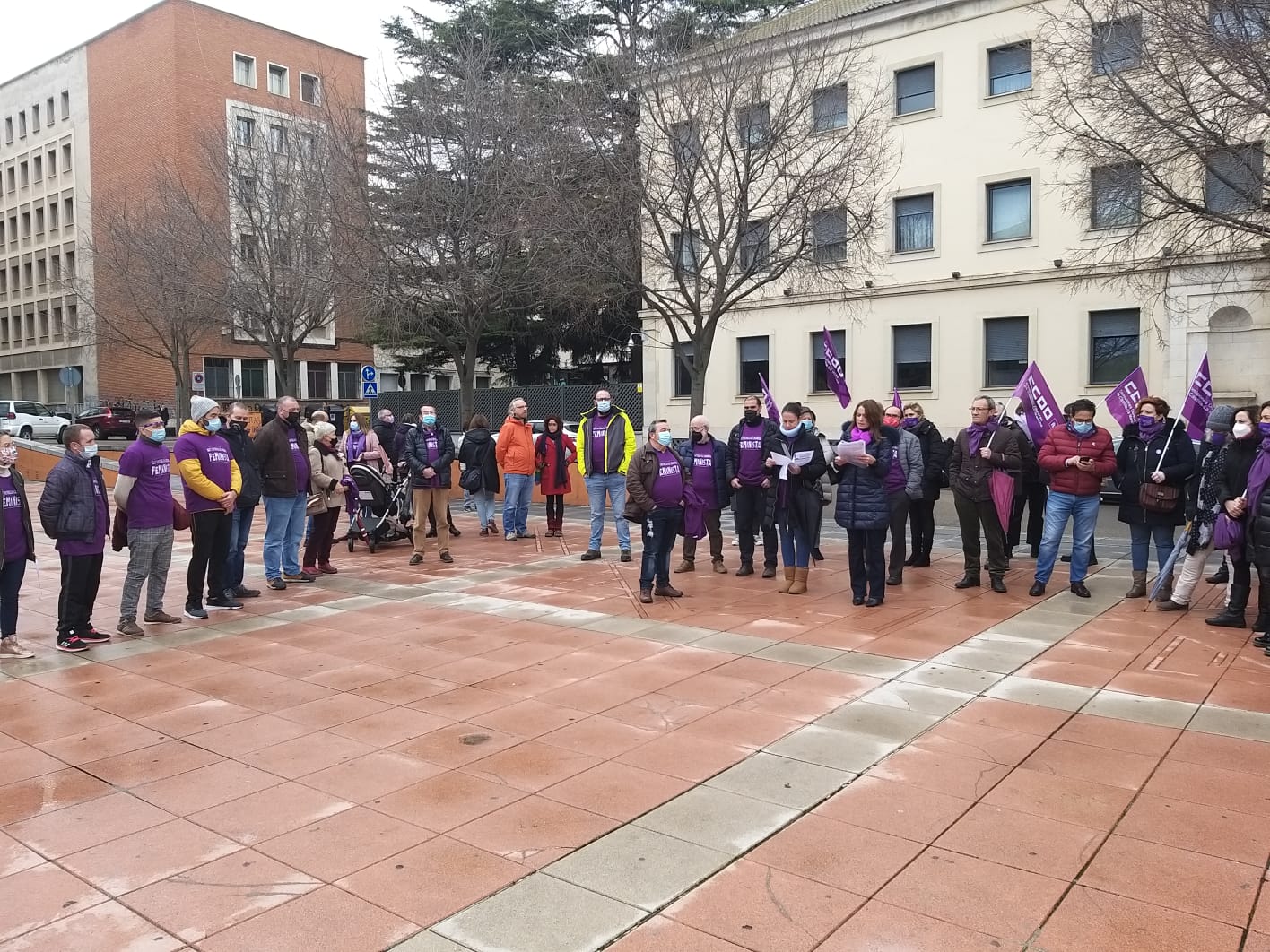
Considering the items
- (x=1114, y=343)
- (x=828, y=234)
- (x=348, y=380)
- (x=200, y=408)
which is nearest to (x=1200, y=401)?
(x=828, y=234)

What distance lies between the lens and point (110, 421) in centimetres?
3972

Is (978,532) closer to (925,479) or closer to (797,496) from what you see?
(925,479)

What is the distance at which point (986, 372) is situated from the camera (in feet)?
95.9

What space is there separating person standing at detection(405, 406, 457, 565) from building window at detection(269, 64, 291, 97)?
48261mm

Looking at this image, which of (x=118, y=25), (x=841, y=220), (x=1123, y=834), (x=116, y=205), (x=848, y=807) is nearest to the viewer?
(x=1123, y=834)

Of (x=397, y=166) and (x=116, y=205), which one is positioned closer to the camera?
(x=397, y=166)

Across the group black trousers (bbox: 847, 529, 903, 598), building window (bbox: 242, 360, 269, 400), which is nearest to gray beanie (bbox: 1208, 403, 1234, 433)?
black trousers (bbox: 847, 529, 903, 598)

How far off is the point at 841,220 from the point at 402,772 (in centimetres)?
1457

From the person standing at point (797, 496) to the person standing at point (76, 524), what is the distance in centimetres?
589

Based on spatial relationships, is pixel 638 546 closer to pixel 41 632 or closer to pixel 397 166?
pixel 41 632

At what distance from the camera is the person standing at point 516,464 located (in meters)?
13.7

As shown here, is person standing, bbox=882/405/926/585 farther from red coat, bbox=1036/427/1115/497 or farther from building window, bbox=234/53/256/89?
building window, bbox=234/53/256/89

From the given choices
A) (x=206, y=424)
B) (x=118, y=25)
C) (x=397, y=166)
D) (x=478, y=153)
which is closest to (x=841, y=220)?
(x=478, y=153)

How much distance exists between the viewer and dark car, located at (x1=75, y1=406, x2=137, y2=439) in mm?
39156
